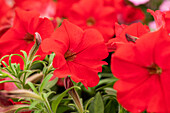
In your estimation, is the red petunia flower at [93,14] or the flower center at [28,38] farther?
the red petunia flower at [93,14]

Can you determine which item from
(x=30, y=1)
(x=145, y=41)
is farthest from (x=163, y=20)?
(x=30, y=1)

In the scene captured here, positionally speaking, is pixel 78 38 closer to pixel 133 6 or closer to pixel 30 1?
pixel 30 1

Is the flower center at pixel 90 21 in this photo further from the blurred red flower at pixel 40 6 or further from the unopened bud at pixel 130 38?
the unopened bud at pixel 130 38

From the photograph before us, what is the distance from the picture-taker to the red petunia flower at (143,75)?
1.23ft

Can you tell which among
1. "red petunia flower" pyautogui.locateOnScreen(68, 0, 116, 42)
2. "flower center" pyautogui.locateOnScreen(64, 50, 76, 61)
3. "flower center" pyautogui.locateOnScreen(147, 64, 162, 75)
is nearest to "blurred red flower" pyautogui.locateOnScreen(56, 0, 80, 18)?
"red petunia flower" pyautogui.locateOnScreen(68, 0, 116, 42)

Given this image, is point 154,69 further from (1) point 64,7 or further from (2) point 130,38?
(1) point 64,7

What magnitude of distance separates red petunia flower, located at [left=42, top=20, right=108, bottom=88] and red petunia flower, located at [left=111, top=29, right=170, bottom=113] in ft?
0.38

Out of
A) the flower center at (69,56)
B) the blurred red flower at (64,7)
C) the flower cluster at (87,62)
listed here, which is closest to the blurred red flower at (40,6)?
the blurred red flower at (64,7)

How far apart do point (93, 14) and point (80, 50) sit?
0.69 m

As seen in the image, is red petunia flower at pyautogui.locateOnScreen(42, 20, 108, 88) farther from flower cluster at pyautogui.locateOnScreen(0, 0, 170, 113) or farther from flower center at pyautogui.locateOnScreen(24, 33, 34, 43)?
flower center at pyautogui.locateOnScreen(24, 33, 34, 43)

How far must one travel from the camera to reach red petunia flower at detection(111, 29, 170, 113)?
0.37 meters

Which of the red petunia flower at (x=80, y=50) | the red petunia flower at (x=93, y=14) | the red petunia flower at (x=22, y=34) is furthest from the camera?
the red petunia flower at (x=93, y=14)

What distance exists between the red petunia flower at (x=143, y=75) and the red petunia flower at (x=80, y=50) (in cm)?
12

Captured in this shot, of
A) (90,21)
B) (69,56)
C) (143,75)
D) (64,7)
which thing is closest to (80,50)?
(69,56)
